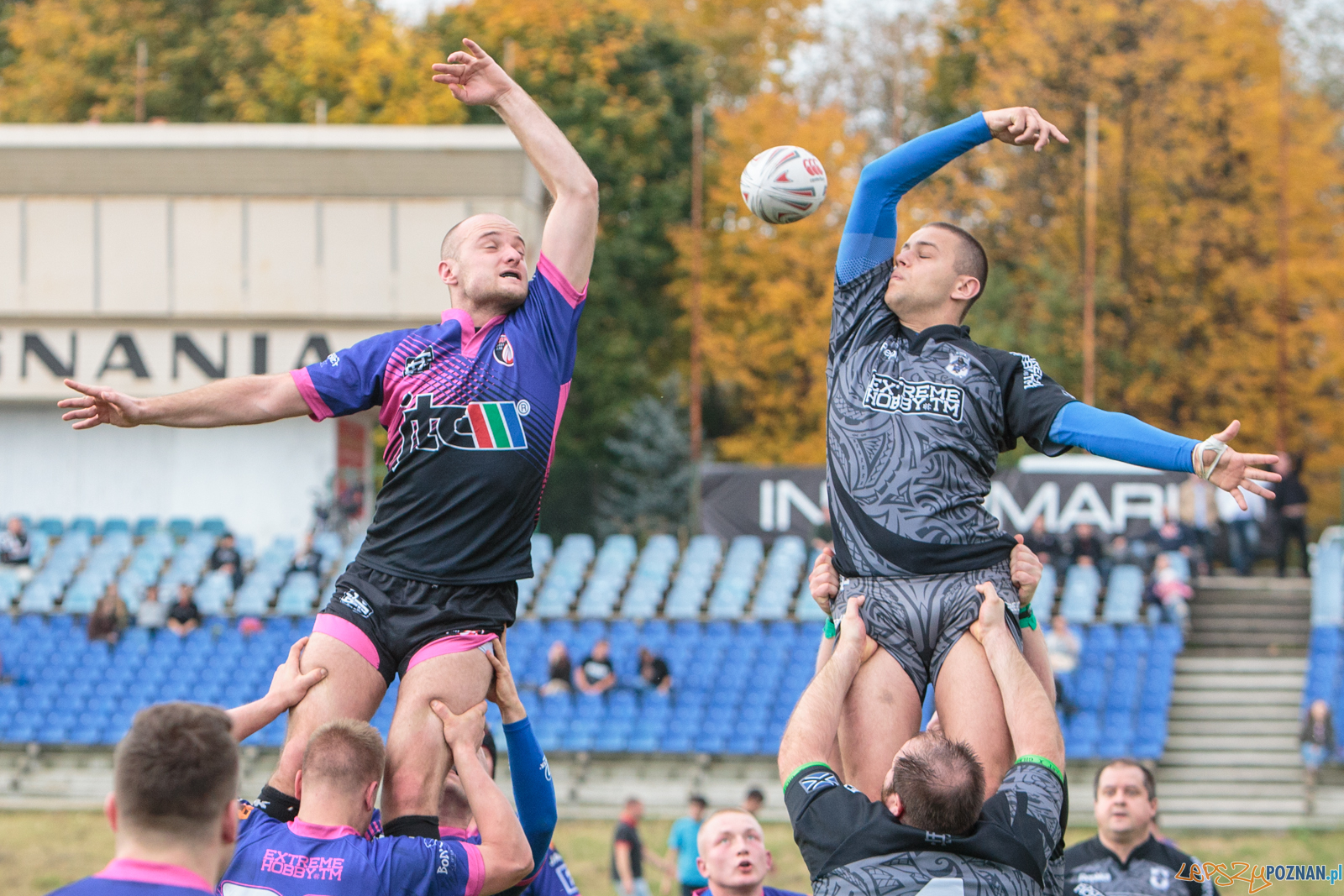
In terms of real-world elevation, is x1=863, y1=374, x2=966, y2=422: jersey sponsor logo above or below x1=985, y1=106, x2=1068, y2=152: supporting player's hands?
below

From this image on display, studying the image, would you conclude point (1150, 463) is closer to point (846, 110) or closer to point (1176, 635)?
point (1176, 635)

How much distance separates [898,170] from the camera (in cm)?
483

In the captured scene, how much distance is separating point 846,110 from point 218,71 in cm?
1651

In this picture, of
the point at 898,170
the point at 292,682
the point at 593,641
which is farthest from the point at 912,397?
the point at 593,641

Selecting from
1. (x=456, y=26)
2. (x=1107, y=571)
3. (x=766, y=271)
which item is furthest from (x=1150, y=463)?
(x=456, y=26)

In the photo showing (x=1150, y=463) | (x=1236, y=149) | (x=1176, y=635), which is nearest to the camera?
(x=1150, y=463)

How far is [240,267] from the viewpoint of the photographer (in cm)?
2192

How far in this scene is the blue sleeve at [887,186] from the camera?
477 cm

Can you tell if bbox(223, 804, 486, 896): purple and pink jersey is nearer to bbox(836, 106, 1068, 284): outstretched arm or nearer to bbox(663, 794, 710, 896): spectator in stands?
bbox(836, 106, 1068, 284): outstretched arm

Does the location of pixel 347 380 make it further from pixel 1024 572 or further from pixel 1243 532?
pixel 1243 532

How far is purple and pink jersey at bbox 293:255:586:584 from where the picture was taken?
4.54m

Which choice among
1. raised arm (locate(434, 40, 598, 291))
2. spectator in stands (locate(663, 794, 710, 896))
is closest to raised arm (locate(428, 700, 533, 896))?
raised arm (locate(434, 40, 598, 291))

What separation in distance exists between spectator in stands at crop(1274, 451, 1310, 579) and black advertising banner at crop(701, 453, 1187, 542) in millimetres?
1512

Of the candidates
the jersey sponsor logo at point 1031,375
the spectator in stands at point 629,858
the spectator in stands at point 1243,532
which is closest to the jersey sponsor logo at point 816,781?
the jersey sponsor logo at point 1031,375
